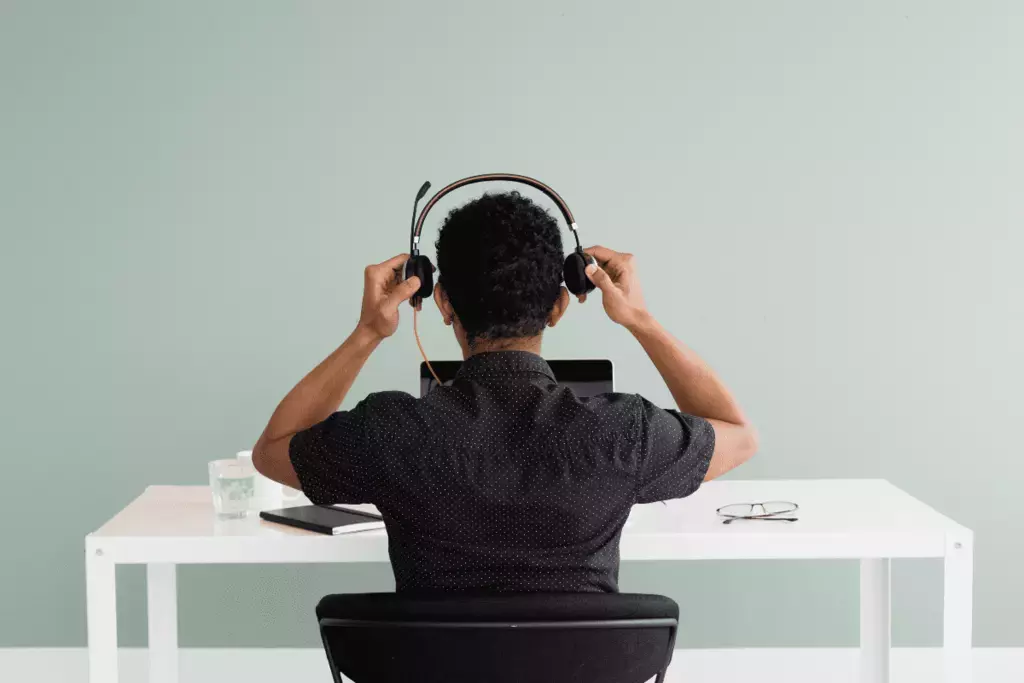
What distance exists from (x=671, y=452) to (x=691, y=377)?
202 mm

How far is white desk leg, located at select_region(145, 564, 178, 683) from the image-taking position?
2369 mm

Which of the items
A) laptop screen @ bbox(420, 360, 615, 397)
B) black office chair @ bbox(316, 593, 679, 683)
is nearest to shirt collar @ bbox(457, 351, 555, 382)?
black office chair @ bbox(316, 593, 679, 683)

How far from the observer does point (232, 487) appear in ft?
6.81

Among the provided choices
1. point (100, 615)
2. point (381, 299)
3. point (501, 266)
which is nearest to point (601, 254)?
point (501, 266)

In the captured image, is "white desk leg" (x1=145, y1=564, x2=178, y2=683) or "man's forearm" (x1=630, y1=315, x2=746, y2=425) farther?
"white desk leg" (x1=145, y1=564, x2=178, y2=683)

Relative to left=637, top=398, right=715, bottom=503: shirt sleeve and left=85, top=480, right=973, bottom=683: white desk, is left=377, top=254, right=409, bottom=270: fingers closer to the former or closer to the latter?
left=637, top=398, right=715, bottom=503: shirt sleeve

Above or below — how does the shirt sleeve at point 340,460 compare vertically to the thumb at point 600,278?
below

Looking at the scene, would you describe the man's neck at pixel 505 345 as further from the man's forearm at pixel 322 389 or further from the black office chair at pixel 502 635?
the black office chair at pixel 502 635

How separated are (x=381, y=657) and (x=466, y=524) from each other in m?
0.18

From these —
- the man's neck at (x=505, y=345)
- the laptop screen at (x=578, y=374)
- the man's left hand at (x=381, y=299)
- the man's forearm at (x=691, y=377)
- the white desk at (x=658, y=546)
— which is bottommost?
the white desk at (x=658, y=546)

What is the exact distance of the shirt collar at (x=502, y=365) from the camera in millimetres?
1320

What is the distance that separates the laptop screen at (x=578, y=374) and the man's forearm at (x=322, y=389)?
704mm

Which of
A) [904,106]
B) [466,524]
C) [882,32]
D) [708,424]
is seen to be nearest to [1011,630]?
[904,106]

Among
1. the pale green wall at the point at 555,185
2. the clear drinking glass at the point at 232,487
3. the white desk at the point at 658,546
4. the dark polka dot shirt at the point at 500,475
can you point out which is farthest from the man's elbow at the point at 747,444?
the pale green wall at the point at 555,185
